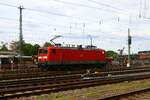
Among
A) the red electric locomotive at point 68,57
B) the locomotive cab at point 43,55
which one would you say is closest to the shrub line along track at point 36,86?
the red electric locomotive at point 68,57

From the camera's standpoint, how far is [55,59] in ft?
139

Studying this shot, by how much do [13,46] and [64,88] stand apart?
10325cm

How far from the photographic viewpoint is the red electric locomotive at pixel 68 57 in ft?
139

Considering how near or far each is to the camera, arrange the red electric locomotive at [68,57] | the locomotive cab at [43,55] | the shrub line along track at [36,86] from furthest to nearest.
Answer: the locomotive cab at [43,55]
the red electric locomotive at [68,57]
the shrub line along track at [36,86]

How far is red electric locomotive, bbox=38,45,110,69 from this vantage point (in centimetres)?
4231

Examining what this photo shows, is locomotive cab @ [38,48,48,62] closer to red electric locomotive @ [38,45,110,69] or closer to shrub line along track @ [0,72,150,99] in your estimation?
red electric locomotive @ [38,45,110,69]

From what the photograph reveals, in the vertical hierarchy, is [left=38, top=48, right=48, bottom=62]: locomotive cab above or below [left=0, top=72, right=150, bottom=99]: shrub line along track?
above

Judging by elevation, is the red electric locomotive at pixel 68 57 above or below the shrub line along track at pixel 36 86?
above

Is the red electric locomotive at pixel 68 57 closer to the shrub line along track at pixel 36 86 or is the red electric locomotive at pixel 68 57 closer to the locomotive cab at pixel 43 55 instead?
the locomotive cab at pixel 43 55

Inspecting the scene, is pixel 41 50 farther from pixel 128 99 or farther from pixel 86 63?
pixel 128 99

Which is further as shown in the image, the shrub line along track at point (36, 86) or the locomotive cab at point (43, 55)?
the locomotive cab at point (43, 55)

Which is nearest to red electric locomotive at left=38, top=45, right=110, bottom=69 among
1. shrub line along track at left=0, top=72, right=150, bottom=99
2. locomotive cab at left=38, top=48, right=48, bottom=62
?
locomotive cab at left=38, top=48, right=48, bottom=62

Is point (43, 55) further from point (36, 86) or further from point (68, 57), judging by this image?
point (36, 86)

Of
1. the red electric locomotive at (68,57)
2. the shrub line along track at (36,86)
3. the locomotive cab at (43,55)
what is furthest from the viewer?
the locomotive cab at (43,55)
